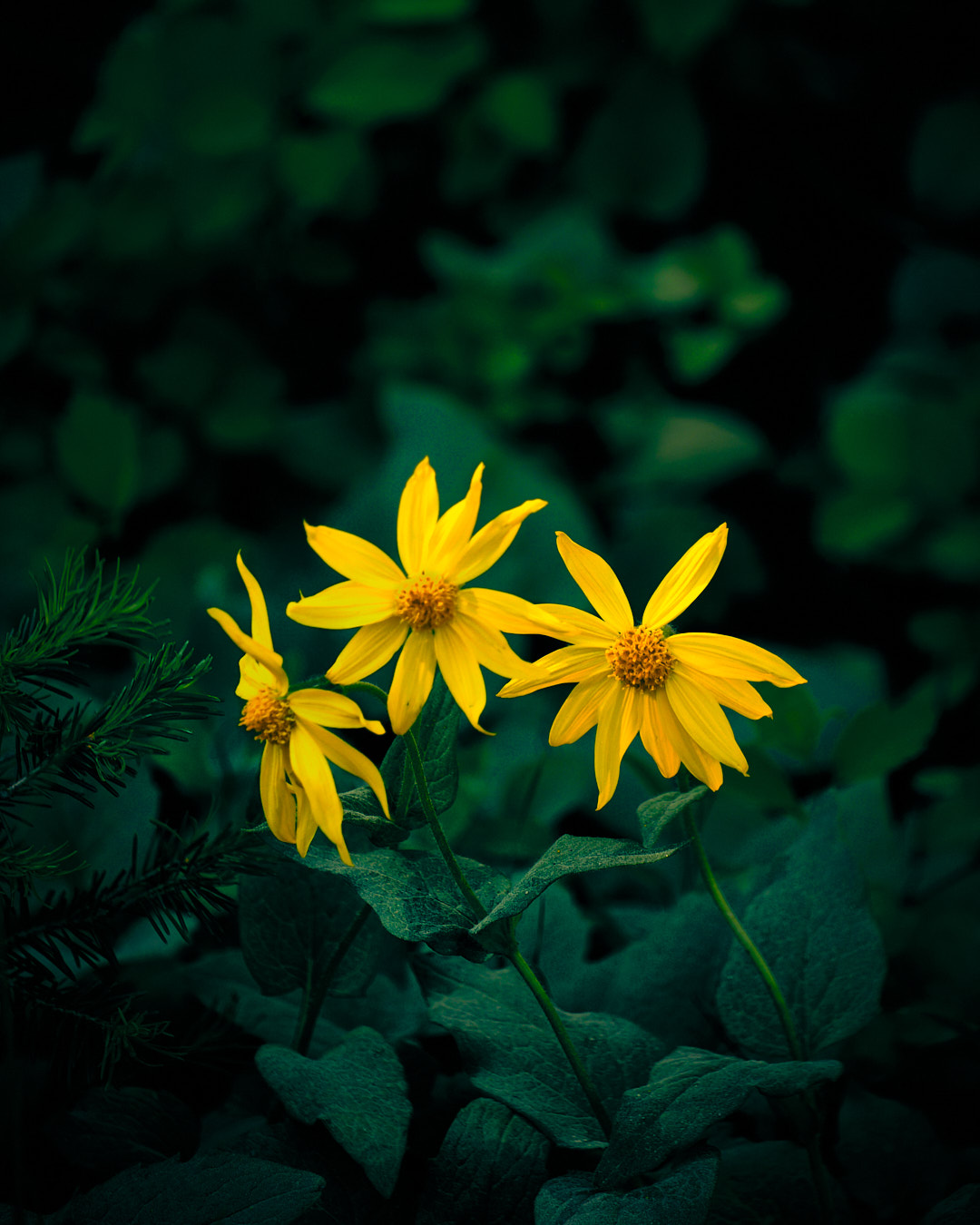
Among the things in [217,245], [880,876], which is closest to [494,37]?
[217,245]

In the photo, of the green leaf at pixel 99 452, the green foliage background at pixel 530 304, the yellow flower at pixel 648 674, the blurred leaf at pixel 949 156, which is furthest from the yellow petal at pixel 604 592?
the blurred leaf at pixel 949 156

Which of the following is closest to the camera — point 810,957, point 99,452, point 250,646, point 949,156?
point 250,646

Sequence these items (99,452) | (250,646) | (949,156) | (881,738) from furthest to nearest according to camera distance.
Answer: (949,156), (99,452), (881,738), (250,646)

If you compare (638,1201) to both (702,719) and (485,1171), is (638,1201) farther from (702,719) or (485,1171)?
(702,719)

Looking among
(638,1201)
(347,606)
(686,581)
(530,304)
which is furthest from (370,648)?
(530,304)

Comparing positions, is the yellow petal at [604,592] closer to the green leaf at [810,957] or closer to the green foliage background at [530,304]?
the green leaf at [810,957]

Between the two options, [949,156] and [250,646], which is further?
[949,156]
